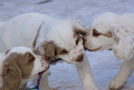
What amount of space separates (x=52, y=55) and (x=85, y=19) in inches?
188

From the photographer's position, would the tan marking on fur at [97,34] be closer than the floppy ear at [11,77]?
No

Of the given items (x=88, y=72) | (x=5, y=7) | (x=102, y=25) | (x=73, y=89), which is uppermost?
(x=102, y=25)

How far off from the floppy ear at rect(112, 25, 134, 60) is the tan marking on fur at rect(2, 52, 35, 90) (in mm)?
1033

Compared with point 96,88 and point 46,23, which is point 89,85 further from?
point 46,23

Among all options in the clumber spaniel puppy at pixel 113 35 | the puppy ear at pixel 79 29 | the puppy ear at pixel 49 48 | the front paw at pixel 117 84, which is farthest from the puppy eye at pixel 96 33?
the front paw at pixel 117 84

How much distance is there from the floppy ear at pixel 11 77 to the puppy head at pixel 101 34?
0.98 meters

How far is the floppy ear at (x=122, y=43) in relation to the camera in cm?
419

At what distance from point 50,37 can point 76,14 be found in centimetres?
533

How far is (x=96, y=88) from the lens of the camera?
471cm

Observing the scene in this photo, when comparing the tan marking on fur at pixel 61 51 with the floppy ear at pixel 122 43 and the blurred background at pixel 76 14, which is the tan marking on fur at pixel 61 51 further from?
the blurred background at pixel 76 14

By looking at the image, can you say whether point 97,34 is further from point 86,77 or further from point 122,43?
point 86,77

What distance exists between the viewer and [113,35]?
431 centimetres

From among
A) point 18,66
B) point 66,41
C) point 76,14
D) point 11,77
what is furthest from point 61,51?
point 76,14

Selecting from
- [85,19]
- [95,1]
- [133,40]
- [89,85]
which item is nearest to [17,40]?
[89,85]
